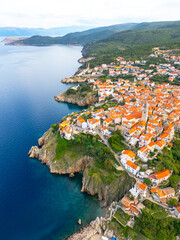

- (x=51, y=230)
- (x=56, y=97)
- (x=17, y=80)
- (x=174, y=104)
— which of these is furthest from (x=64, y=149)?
(x=17, y=80)

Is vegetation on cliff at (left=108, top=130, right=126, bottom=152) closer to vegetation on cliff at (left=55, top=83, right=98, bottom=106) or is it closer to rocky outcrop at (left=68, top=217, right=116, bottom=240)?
rocky outcrop at (left=68, top=217, right=116, bottom=240)

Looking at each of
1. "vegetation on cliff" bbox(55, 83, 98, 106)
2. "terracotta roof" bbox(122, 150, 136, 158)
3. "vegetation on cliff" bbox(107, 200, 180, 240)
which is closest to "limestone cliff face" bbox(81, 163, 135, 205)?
"terracotta roof" bbox(122, 150, 136, 158)

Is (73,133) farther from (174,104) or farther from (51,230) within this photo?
(174,104)

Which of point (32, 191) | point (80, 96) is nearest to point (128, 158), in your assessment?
point (32, 191)

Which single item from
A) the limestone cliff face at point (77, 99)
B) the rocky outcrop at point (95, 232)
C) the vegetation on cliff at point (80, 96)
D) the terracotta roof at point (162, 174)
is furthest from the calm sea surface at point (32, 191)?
the terracotta roof at point (162, 174)

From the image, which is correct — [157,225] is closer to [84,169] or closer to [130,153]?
[130,153]

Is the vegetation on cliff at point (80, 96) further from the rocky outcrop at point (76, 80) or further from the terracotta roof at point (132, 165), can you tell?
the terracotta roof at point (132, 165)
